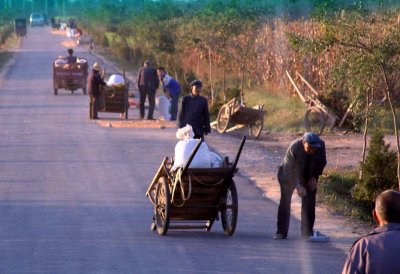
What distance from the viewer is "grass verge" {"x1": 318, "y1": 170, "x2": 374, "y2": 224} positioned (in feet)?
49.7

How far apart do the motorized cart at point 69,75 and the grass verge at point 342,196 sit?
20.4 metres

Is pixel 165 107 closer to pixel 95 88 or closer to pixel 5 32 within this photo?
pixel 95 88

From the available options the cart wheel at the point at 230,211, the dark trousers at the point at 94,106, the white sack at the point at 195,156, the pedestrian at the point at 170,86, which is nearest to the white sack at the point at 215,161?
the white sack at the point at 195,156

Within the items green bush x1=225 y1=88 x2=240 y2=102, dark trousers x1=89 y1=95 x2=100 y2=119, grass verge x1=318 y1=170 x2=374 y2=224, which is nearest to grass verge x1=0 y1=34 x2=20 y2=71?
green bush x1=225 y1=88 x2=240 y2=102

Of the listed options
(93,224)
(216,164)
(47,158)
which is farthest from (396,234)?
(47,158)

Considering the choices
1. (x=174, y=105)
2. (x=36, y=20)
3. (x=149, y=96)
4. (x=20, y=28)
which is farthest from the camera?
(x=36, y=20)

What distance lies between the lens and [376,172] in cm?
1688

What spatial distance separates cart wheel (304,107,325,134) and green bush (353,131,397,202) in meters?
9.23

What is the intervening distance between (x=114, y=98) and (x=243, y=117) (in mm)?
4738

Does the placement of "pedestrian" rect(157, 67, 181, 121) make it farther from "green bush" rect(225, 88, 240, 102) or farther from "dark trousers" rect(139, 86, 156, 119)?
"green bush" rect(225, 88, 240, 102)

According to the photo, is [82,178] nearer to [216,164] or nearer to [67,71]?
[216,164]

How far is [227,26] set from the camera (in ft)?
113

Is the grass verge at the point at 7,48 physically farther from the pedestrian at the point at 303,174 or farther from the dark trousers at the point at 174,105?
the pedestrian at the point at 303,174

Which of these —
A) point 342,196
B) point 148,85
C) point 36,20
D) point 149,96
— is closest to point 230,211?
point 342,196
